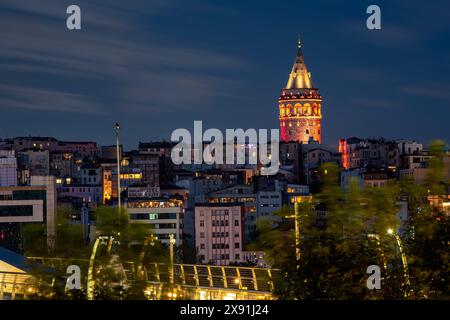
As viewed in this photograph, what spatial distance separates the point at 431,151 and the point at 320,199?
1.45 meters

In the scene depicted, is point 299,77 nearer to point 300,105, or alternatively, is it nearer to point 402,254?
point 300,105

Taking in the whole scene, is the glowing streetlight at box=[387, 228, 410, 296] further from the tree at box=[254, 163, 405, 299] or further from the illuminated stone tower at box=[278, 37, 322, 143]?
the illuminated stone tower at box=[278, 37, 322, 143]

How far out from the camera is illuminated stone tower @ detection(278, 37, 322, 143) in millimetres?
136000

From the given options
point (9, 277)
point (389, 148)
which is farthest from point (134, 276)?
point (389, 148)

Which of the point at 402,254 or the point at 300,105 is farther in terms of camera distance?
the point at 300,105

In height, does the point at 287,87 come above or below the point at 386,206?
Answer: above

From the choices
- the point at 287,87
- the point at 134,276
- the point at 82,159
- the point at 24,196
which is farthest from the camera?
the point at 287,87

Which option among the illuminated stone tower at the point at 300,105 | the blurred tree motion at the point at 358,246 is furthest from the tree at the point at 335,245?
the illuminated stone tower at the point at 300,105

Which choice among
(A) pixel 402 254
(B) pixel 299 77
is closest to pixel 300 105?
(B) pixel 299 77

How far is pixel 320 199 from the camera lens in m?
16.0

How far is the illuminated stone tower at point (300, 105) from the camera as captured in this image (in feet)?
446

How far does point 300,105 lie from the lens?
138 m
